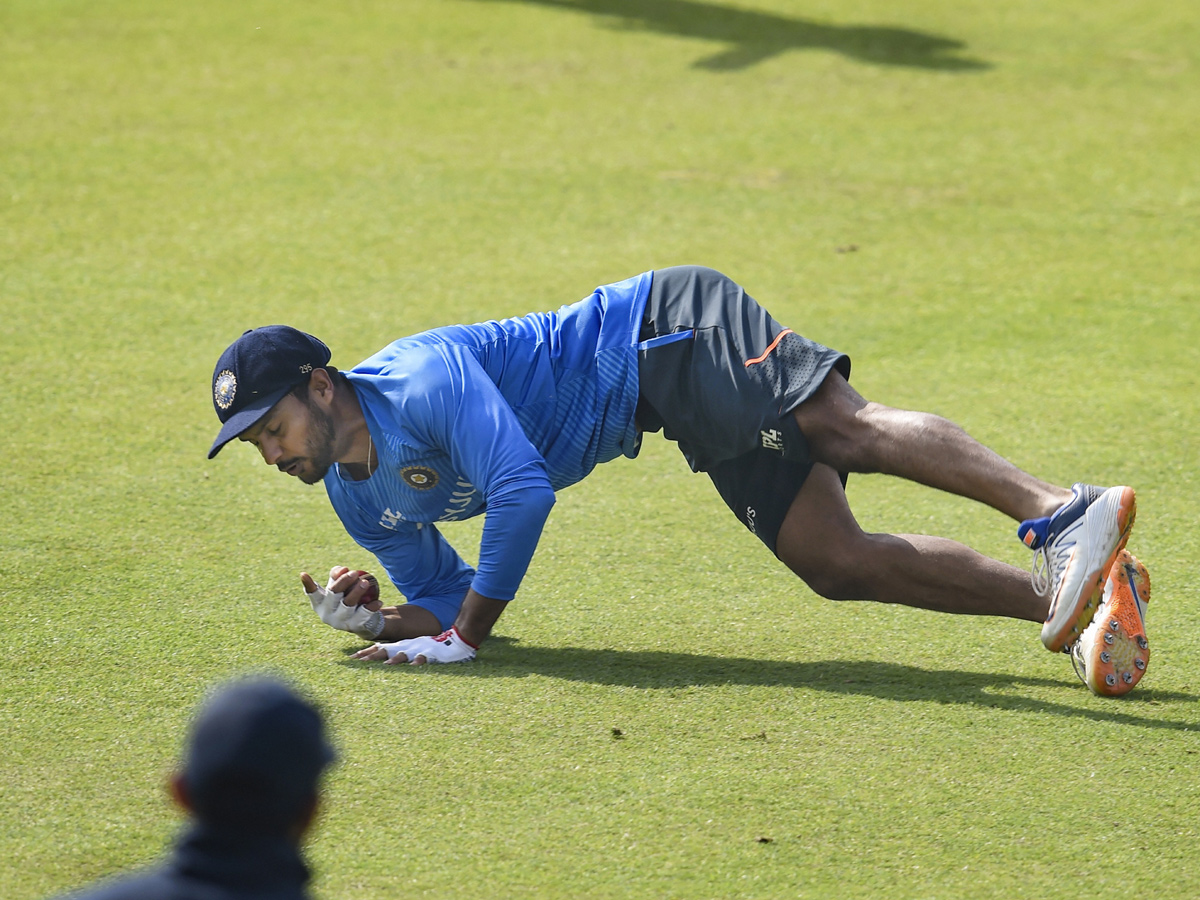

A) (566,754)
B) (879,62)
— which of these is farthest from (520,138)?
(566,754)

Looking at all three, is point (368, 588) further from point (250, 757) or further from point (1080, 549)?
point (250, 757)

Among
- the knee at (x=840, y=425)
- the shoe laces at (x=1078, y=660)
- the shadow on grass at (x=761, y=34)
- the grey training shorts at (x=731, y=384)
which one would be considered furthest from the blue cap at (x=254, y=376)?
the shadow on grass at (x=761, y=34)

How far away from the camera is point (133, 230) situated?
Answer: 7934 mm

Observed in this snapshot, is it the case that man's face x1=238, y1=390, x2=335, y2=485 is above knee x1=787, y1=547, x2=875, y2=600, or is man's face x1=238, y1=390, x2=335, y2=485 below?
above

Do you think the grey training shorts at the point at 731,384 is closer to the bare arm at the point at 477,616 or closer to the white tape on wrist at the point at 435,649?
the bare arm at the point at 477,616

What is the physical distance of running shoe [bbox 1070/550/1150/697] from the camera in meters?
3.49

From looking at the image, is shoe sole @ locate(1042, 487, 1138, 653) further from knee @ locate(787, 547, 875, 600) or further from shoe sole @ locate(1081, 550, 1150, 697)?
knee @ locate(787, 547, 875, 600)

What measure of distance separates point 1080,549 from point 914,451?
1.54 ft

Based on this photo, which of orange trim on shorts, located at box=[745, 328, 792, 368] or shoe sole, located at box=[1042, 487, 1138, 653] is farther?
orange trim on shorts, located at box=[745, 328, 792, 368]

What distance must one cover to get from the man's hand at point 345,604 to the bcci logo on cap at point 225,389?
50 centimetres

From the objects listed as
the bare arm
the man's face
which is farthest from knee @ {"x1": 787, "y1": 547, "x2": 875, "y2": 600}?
the man's face

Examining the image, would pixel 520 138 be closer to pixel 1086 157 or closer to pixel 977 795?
pixel 1086 157

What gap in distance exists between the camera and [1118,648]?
11.5ft

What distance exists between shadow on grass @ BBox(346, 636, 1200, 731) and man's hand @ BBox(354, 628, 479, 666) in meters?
0.03
